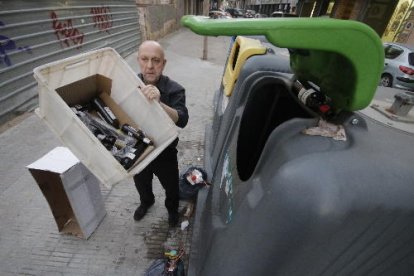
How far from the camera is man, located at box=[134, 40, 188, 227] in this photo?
1778mm

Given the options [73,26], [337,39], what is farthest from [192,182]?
[73,26]

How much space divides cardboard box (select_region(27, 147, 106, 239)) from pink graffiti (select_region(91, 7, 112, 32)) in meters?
5.88

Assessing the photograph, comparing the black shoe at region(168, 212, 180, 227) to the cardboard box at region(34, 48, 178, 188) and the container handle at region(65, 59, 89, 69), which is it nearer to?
the cardboard box at region(34, 48, 178, 188)

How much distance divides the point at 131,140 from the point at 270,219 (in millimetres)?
1213

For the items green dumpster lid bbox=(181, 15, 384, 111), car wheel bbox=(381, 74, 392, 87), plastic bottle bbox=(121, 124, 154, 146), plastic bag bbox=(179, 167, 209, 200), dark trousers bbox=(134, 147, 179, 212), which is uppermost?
green dumpster lid bbox=(181, 15, 384, 111)

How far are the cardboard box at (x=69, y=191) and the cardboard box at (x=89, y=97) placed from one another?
1.60ft

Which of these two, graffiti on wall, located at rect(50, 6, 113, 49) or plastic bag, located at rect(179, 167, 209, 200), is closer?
plastic bag, located at rect(179, 167, 209, 200)

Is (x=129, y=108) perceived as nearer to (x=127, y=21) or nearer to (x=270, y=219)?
(x=270, y=219)

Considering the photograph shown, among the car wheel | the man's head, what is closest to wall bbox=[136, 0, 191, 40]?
the car wheel

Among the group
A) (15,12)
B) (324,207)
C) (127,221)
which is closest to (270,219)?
(324,207)

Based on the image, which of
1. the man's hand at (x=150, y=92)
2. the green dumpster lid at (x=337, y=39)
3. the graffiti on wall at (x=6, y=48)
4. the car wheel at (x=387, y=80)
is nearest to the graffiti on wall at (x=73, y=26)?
the graffiti on wall at (x=6, y=48)

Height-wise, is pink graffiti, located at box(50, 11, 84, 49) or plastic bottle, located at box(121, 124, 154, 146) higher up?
plastic bottle, located at box(121, 124, 154, 146)

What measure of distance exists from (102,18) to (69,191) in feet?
21.7

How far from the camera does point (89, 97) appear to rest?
1.96 meters
